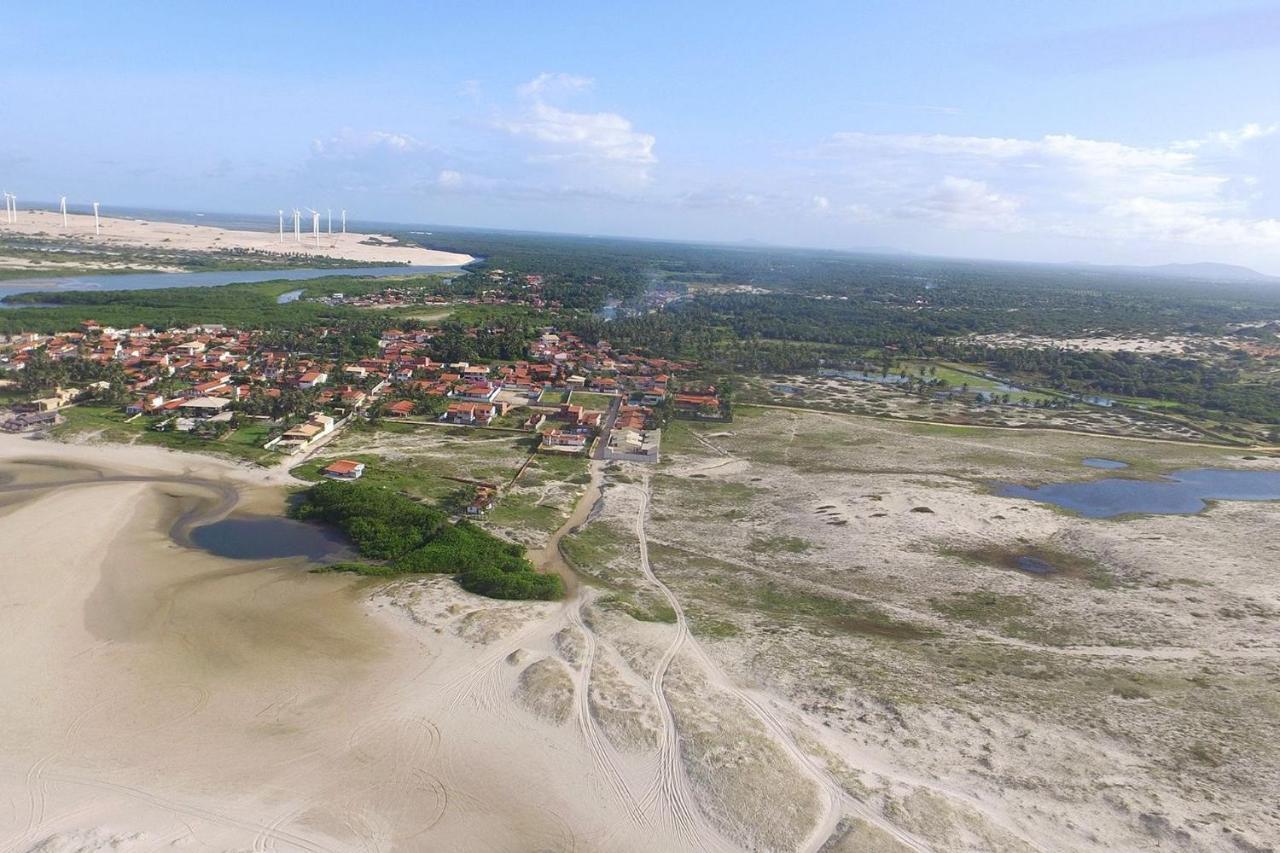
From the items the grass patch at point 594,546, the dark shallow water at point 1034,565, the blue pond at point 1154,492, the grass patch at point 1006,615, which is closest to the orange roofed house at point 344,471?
the grass patch at point 594,546

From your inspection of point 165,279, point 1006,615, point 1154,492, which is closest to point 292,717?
point 1006,615

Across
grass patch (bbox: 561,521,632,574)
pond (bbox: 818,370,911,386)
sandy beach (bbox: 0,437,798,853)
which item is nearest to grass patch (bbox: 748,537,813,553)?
grass patch (bbox: 561,521,632,574)

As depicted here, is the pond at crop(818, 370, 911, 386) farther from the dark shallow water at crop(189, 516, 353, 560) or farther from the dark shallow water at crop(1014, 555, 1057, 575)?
the dark shallow water at crop(189, 516, 353, 560)

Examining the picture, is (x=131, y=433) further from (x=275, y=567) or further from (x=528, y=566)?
(x=528, y=566)

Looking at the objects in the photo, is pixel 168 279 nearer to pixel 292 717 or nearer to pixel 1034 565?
pixel 292 717

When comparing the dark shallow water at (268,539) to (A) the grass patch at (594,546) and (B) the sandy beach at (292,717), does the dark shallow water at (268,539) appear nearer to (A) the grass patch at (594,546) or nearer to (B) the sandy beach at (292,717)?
(B) the sandy beach at (292,717)

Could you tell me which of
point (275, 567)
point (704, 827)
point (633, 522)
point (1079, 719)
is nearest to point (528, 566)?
point (633, 522)
